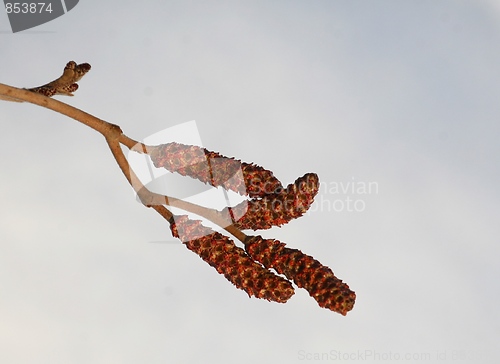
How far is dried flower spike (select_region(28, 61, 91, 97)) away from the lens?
3.52 metres

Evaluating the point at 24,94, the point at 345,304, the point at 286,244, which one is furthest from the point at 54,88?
the point at 345,304

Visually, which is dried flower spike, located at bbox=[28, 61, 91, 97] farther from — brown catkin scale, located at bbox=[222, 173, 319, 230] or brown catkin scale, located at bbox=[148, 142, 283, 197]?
brown catkin scale, located at bbox=[222, 173, 319, 230]

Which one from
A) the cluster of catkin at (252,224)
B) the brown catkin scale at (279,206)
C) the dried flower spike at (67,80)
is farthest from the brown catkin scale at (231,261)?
the dried flower spike at (67,80)

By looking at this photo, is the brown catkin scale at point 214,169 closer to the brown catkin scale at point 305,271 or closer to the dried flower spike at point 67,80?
the brown catkin scale at point 305,271

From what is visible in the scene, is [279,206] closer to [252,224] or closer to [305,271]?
[252,224]

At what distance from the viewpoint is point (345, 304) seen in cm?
275

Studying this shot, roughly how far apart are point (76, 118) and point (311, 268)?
135cm

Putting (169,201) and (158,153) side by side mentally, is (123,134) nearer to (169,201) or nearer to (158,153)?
(158,153)

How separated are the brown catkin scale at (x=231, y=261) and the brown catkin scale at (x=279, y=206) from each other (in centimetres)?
15

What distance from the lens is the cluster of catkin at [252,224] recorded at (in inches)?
113

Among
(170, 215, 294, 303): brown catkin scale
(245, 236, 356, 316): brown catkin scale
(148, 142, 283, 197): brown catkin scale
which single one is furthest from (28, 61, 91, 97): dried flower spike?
(245, 236, 356, 316): brown catkin scale

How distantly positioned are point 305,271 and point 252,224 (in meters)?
0.35

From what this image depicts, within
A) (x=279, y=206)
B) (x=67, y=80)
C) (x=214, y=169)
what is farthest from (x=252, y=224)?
(x=67, y=80)

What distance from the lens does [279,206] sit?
2.91m
